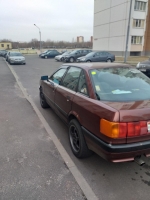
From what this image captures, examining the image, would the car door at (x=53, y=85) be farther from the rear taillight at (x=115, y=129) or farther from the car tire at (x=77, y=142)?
the rear taillight at (x=115, y=129)

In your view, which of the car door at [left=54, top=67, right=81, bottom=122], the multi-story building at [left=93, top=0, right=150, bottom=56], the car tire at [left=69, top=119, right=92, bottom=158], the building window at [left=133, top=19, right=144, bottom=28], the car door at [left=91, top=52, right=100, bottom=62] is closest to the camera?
the car tire at [left=69, top=119, right=92, bottom=158]

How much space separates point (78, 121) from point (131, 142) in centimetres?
99

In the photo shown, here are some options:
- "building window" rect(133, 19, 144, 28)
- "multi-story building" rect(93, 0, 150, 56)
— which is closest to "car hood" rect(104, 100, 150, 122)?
"multi-story building" rect(93, 0, 150, 56)

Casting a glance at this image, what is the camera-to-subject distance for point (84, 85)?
2.87 metres

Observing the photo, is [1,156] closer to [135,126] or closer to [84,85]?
[84,85]

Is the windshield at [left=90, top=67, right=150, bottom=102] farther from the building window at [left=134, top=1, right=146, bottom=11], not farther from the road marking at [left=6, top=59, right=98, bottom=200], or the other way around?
the building window at [left=134, top=1, right=146, bottom=11]

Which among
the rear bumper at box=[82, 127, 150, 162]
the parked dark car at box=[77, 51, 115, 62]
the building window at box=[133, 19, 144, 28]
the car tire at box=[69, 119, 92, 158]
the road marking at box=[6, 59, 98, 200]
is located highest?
the building window at box=[133, 19, 144, 28]

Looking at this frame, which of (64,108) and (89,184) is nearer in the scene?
(89,184)

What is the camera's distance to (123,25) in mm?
31922

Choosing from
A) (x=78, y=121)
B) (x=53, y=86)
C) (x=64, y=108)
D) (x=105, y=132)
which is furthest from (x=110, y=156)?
(x=53, y=86)

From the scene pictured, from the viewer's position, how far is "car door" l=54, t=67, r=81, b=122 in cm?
319

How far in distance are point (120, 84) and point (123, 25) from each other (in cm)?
3332

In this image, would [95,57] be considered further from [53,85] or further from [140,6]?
[140,6]

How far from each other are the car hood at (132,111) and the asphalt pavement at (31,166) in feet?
3.86
